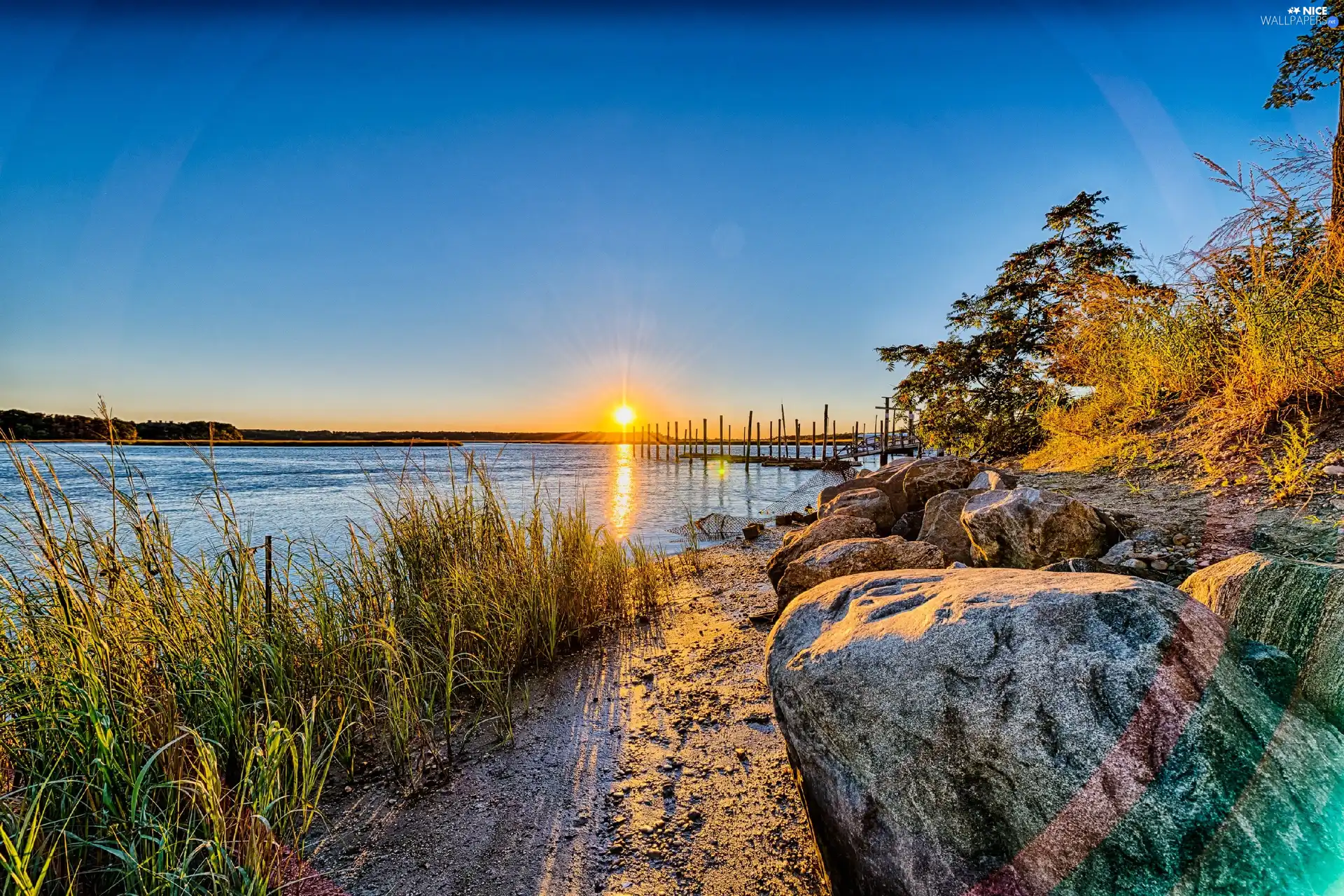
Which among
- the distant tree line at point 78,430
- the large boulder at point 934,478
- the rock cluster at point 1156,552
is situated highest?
the distant tree line at point 78,430

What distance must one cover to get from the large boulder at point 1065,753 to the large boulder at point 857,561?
2056mm

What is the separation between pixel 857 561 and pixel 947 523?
131cm

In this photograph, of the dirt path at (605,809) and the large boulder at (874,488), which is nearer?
the dirt path at (605,809)

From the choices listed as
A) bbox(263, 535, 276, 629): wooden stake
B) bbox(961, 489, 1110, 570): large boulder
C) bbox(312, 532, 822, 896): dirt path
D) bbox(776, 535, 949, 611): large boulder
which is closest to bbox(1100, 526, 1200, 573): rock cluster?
bbox(961, 489, 1110, 570): large boulder

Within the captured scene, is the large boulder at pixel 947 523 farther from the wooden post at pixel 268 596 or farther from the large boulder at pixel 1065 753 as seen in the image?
the wooden post at pixel 268 596

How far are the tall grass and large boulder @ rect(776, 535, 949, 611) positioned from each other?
1940 mm

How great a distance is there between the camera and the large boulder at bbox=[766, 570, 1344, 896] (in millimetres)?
1362

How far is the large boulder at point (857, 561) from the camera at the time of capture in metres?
4.04

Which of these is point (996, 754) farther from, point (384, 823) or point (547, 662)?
point (547, 662)

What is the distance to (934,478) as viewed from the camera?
242 inches

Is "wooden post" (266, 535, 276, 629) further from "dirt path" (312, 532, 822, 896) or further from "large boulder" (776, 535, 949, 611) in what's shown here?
→ "large boulder" (776, 535, 949, 611)

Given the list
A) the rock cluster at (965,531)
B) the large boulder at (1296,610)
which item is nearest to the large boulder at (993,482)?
the rock cluster at (965,531)

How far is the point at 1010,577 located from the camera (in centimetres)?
218

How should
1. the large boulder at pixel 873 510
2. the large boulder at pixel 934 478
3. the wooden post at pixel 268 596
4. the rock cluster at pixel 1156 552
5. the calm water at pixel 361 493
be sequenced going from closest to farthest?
the wooden post at pixel 268 596
the rock cluster at pixel 1156 552
the large boulder at pixel 873 510
the large boulder at pixel 934 478
the calm water at pixel 361 493
